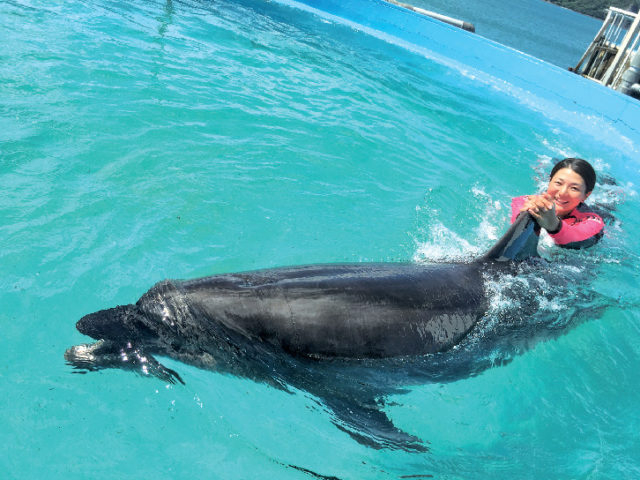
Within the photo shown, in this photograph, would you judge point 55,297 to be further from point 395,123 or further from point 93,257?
point 395,123

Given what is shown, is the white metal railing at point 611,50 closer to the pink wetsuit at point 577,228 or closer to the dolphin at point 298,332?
the pink wetsuit at point 577,228

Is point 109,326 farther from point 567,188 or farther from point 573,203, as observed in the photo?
point 573,203

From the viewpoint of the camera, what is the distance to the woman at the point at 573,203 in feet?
17.1

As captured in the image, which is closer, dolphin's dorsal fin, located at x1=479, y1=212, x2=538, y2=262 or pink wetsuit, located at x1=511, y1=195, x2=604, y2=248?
dolphin's dorsal fin, located at x1=479, y1=212, x2=538, y2=262

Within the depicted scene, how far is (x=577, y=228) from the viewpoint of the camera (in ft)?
18.2

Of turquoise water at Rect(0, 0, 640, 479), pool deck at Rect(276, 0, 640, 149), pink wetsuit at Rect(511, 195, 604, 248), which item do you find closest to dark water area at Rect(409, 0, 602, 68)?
pool deck at Rect(276, 0, 640, 149)

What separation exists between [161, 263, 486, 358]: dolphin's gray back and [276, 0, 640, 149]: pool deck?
12.2 metres

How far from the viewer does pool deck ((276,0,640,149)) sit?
13.9 metres

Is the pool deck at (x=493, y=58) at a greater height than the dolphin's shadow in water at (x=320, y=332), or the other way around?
the pool deck at (x=493, y=58)

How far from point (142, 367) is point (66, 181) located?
10.5ft

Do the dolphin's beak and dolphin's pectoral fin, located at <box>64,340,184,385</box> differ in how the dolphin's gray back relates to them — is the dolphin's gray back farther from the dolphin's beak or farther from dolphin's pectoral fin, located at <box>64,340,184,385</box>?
dolphin's pectoral fin, located at <box>64,340,184,385</box>

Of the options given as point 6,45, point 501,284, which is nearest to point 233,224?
point 501,284

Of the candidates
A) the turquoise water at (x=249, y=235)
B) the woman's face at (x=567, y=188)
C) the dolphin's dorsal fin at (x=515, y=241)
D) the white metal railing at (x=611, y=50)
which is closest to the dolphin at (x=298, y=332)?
the turquoise water at (x=249, y=235)

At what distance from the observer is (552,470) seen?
3.60 metres
